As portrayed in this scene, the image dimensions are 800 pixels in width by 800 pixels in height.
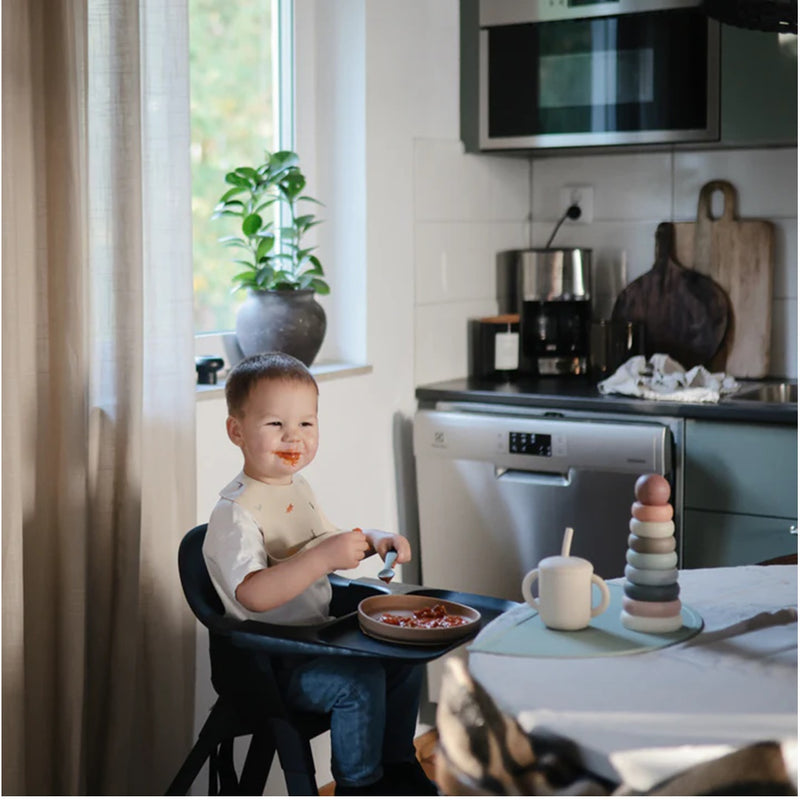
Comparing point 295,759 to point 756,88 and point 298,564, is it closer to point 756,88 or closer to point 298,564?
point 298,564

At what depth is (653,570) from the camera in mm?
1524

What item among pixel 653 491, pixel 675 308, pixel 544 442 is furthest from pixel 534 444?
pixel 653 491

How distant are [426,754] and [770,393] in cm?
124

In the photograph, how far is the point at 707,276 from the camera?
3.32 meters

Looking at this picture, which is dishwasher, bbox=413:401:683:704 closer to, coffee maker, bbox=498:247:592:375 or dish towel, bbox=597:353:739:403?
dish towel, bbox=597:353:739:403

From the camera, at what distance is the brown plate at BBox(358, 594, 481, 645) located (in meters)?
1.73

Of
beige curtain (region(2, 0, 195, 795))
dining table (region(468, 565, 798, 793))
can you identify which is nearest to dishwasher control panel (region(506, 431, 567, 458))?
beige curtain (region(2, 0, 195, 795))

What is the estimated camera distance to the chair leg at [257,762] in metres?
1.97

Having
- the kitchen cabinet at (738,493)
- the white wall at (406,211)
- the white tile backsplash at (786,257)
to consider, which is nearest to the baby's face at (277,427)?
the white wall at (406,211)

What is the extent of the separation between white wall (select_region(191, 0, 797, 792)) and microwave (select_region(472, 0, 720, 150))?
0.12 m

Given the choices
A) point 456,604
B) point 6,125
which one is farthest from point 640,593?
point 6,125

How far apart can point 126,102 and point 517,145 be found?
4.56 feet

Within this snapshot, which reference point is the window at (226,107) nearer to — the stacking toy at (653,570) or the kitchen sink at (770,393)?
the kitchen sink at (770,393)

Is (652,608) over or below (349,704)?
over
